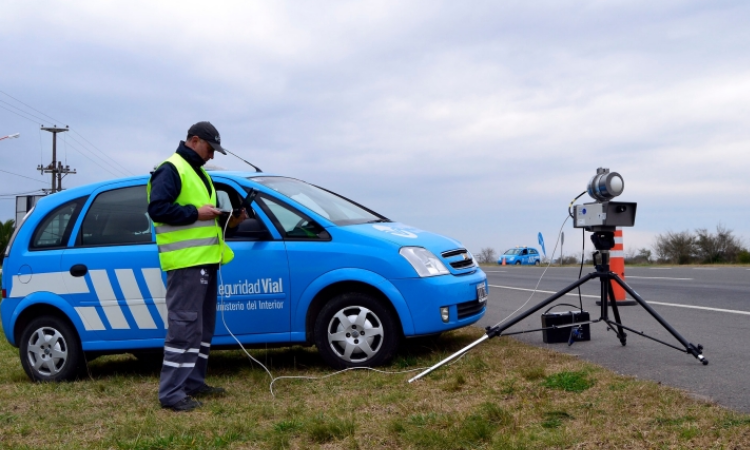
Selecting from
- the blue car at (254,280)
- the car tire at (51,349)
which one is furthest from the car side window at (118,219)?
the car tire at (51,349)

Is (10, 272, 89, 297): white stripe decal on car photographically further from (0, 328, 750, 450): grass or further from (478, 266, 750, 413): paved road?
(478, 266, 750, 413): paved road

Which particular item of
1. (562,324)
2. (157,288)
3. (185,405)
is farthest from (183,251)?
(562,324)

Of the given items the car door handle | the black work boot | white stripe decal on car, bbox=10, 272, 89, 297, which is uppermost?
the car door handle

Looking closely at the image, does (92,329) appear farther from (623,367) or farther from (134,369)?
(623,367)

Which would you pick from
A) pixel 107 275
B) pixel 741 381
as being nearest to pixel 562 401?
pixel 741 381

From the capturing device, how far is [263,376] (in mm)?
6258

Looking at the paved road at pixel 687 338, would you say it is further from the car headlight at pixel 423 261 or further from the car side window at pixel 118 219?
the car side window at pixel 118 219

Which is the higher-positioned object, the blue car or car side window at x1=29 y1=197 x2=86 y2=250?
car side window at x1=29 y1=197 x2=86 y2=250

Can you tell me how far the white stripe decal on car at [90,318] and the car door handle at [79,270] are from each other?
0.28 meters

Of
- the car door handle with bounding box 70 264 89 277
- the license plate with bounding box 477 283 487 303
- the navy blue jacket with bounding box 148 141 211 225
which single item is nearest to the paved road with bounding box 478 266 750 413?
the license plate with bounding box 477 283 487 303

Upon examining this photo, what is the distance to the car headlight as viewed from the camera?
6.12 meters

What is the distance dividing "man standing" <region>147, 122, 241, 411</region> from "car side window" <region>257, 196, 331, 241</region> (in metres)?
0.97

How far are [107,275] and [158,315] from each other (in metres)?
0.58

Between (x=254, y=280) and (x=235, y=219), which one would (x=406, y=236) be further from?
(x=235, y=219)
